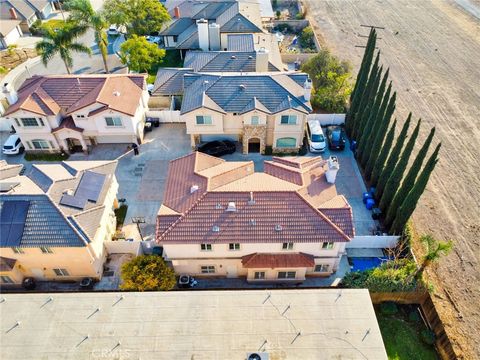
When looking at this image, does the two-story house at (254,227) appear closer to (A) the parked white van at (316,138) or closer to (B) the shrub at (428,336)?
(B) the shrub at (428,336)

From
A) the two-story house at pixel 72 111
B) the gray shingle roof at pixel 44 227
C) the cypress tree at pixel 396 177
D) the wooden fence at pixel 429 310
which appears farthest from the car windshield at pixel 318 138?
the gray shingle roof at pixel 44 227

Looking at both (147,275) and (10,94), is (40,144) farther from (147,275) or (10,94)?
(147,275)

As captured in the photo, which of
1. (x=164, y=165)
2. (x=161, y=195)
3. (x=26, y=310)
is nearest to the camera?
(x=26, y=310)

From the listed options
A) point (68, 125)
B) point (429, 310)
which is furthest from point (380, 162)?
point (68, 125)

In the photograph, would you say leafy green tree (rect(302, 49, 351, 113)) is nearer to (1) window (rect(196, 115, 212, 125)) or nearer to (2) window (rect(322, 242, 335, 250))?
(1) window (rect(196, 115, 212, 125))

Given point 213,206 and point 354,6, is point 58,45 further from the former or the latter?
point 354,6

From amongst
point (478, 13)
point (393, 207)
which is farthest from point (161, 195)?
point (478, 13)
